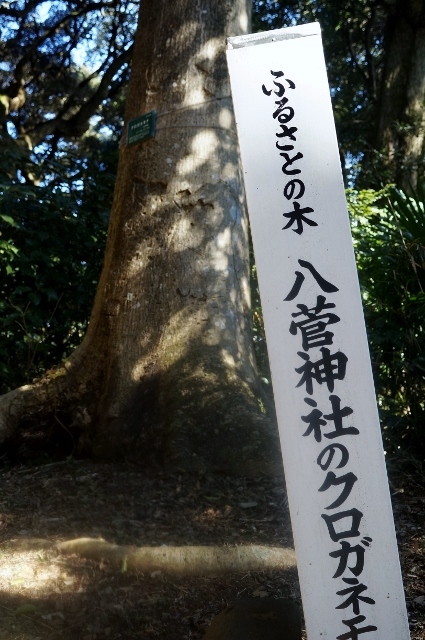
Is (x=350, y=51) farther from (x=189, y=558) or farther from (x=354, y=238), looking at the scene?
(x=189, y=558)

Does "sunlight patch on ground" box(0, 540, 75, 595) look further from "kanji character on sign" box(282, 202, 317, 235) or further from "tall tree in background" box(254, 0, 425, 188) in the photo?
"tall tree in background" box(254, 0, 425, 188)

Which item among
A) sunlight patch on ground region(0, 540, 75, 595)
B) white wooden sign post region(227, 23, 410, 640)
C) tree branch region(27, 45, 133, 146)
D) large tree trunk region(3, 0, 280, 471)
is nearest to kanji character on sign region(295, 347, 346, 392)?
white wooden sign post region(227, 23, 410, 640)

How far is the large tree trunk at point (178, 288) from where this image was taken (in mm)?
4246

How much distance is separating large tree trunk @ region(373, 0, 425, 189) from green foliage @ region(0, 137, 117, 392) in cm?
510

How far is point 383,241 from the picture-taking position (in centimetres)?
511

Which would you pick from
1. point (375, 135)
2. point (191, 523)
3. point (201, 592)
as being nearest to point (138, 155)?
point (191, 523)

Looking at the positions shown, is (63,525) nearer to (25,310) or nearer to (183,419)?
(183,419)

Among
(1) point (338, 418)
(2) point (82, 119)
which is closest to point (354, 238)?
(1) point (338, 418)

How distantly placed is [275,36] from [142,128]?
226 cm

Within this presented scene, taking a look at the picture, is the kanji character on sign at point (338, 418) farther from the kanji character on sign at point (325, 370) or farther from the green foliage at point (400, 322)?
the green foliage at point (400, 322)

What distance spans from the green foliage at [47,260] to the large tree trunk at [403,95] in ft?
16.7

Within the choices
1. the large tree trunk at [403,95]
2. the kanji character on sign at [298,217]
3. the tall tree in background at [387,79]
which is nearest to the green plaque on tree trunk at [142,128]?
the kanji character on sign at [298,217]

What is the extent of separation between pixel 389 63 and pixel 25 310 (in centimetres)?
726

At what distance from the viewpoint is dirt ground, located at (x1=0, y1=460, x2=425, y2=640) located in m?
3.01
